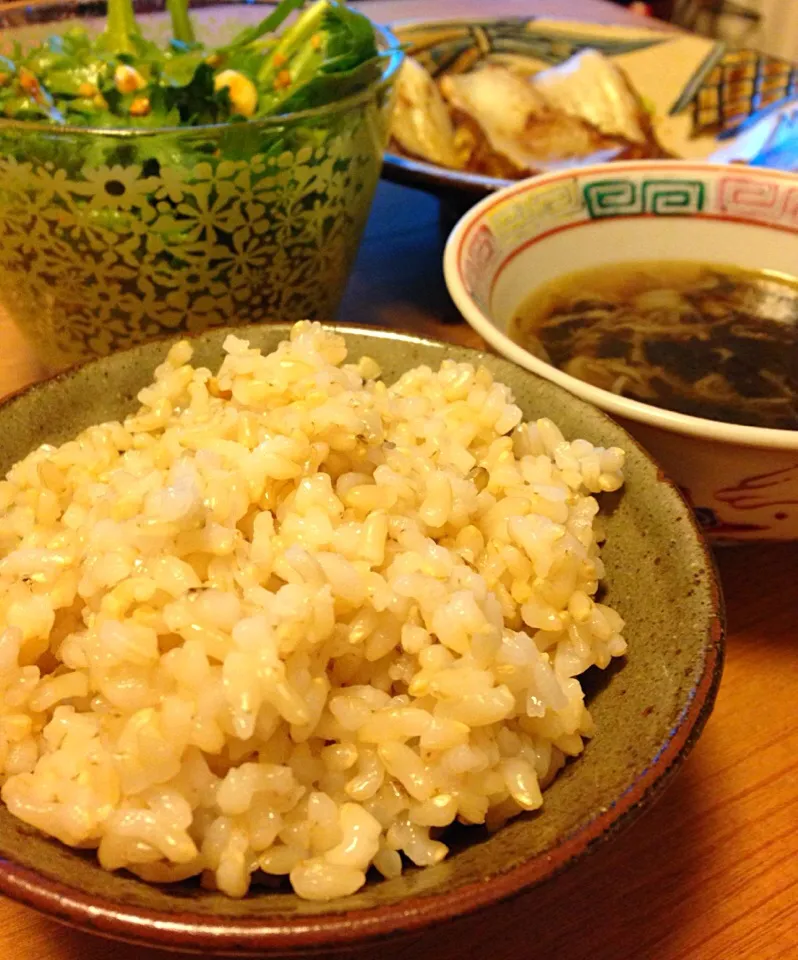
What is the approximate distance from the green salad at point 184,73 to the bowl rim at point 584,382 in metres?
0.32

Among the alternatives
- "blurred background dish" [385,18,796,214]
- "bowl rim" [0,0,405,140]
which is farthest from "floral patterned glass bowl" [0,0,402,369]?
"blurred background dish" [385,18,796,214]

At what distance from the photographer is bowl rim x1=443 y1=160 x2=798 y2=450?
0.97m

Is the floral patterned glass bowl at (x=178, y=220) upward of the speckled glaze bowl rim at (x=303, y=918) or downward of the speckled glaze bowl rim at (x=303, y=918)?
upward

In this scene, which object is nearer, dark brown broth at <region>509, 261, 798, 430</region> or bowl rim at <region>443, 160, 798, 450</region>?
bowl rim at <region>443, 160, 798, 450</region>

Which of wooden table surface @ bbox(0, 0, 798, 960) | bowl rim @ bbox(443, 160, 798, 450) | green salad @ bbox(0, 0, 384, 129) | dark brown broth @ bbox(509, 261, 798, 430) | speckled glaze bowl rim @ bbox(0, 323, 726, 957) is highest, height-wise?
green salad @ bbox(0, 0, 384, 129)

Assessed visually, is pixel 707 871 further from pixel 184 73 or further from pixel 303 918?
pixel 184 73

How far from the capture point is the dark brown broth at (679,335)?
1.27 metres

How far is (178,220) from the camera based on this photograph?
1231mm

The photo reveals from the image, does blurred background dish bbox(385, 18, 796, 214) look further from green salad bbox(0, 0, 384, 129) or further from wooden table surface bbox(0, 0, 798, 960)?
wooden table surface bbox(0, 0, 798, 960)

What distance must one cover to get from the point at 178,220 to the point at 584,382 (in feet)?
1.96

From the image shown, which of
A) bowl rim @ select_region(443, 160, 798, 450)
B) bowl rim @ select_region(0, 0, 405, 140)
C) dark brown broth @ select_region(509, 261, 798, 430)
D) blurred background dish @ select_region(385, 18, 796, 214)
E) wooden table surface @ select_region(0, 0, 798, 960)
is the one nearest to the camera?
wooden table surface @ select_region(0, 0, 798, 960)

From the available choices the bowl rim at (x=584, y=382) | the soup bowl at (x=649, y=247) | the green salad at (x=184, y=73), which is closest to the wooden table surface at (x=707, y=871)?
the soup bowl at (x=649, y=247)

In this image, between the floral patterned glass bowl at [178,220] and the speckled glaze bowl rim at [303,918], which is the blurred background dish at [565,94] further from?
the speckled glaze bowl rim at [303,918]

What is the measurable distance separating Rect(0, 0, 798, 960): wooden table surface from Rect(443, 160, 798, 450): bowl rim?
1.03ft
